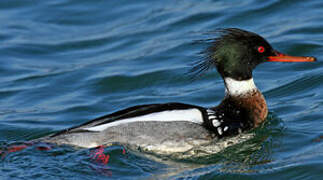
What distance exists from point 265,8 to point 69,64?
14.6ft

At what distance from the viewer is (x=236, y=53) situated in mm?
7633

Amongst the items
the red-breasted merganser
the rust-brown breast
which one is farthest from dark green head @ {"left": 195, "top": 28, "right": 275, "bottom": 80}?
the rust-brown breast

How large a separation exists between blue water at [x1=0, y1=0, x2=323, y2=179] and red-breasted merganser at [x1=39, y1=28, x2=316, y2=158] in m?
0.20

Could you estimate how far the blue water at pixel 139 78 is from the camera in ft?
22.4

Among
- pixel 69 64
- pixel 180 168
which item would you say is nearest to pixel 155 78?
pixel 69 64

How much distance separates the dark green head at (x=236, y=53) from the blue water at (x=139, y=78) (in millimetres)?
509

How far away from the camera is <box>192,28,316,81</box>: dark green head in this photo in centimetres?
762

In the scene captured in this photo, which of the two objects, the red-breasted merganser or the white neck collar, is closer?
the red-breasted merganser

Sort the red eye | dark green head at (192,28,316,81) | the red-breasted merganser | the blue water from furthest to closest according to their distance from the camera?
1. the red eye
2. dark green head at (192,28,316,81)
3. the red-breasted merganser
4. the blue water

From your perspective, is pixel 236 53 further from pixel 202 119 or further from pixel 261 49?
pixel 202 119

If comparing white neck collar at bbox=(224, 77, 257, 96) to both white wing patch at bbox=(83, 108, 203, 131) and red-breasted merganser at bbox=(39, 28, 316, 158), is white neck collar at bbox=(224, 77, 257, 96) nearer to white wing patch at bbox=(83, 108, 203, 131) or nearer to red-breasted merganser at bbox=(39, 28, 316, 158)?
red-breasted merganser at bbox=(39, 28, 316, 158)

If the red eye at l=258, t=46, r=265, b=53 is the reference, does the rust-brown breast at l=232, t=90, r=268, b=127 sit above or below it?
below

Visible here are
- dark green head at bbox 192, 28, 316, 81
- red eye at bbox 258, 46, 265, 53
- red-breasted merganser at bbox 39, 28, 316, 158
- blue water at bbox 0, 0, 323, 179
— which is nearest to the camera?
blue water at bbox 0, 0, 323, 179

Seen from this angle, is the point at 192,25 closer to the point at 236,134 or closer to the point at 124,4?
the point at 124,4
